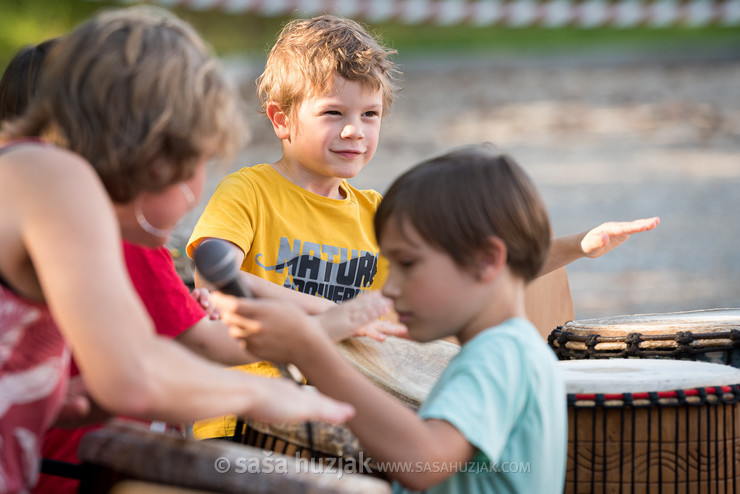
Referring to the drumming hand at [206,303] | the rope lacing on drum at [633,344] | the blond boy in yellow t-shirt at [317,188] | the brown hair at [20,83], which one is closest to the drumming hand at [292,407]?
the drumming hand at [206,303]

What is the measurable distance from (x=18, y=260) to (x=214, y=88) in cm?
39

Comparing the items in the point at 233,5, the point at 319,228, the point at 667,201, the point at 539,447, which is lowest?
the point at 667,201

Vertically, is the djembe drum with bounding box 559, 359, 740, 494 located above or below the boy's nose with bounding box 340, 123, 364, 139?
below

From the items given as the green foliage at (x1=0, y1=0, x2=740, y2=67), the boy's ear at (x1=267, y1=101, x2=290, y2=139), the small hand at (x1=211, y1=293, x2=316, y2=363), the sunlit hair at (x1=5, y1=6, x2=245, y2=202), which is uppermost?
the green foliage at (x1=0, y1=0, x2=740, y2=67)

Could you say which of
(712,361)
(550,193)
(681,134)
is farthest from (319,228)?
(681,134)

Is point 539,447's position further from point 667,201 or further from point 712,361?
point 667,201

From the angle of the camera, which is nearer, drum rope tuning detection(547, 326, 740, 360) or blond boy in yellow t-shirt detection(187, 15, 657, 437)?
drum rope tuning detection(547, 326, 740, 360)

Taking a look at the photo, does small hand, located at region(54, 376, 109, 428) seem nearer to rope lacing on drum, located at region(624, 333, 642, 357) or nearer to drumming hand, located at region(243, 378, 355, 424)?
drumming hand, located at region(243, 378, 355, 424)

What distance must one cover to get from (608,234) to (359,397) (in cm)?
118

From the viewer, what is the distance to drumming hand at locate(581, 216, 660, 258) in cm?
236

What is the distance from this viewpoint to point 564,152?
30.6ft

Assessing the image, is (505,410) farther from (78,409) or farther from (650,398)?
(78,409)
